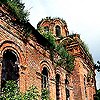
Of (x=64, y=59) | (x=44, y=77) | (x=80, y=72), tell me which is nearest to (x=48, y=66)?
(x=44, y=77)

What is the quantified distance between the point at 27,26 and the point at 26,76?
2.64 meters

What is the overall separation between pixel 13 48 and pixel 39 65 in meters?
2.55

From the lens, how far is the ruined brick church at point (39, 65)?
40.8 feet

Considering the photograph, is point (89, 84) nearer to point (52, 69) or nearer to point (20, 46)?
point (52, 69)

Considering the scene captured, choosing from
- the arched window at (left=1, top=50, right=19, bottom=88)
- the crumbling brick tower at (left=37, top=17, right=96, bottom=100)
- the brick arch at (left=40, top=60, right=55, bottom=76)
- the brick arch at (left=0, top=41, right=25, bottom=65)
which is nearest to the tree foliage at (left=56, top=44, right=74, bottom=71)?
the crumbling brick tower at (left=37, top=17, right=96, bottom=100)

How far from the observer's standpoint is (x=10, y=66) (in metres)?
12.7

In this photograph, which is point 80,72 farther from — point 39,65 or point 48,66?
point 39,65

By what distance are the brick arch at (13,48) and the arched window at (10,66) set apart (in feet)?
0.61

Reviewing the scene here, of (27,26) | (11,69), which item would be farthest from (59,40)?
(11,69)

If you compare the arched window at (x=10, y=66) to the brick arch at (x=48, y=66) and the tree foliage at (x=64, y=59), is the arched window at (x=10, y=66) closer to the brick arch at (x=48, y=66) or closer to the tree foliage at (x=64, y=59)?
the brick arch at (x=48, y=66)

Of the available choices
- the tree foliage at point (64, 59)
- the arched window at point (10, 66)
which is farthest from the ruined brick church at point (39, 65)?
the tree foliage at point (64, 59)

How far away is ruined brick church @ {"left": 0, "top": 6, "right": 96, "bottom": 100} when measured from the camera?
1244 cm

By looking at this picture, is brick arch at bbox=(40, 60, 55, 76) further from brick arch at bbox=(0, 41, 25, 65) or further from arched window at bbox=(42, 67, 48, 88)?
brick arch at bbox=(0, 41, 25, 65)

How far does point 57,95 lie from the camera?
54.6ft
